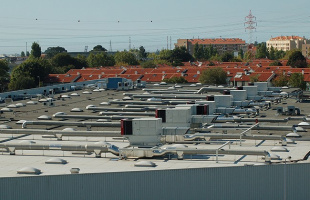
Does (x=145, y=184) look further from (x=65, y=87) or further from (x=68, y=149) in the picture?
(x=65, y=87)

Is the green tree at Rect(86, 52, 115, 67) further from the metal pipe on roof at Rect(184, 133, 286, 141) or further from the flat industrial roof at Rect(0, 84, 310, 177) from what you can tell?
the metal pipe on roof at Rect(184, 133, 286, 141)

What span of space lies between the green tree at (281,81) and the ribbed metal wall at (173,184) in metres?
60.7

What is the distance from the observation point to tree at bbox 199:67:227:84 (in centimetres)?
8575

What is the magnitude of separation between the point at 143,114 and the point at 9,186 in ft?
76.9

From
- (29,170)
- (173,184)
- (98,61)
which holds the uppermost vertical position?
(98,61)

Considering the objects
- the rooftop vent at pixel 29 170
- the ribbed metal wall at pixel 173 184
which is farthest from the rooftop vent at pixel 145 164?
the rooftop vent at pixel 29 170

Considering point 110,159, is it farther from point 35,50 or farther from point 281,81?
point 35,50

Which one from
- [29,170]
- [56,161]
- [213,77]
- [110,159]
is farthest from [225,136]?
[213,77]

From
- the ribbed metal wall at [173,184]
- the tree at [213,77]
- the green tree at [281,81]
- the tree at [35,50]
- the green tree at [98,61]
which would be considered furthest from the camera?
the tree at [35,50]

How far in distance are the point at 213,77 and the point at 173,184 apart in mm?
62062

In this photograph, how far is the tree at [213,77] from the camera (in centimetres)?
8575

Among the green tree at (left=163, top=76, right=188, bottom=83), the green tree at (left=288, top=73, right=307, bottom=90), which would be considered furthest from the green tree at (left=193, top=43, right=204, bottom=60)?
the green tree at (left=288, top=73, right=307, bottom=90)

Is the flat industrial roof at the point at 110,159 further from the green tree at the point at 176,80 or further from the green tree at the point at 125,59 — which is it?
the green tree at the point at 125,59

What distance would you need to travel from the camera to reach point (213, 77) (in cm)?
8581
